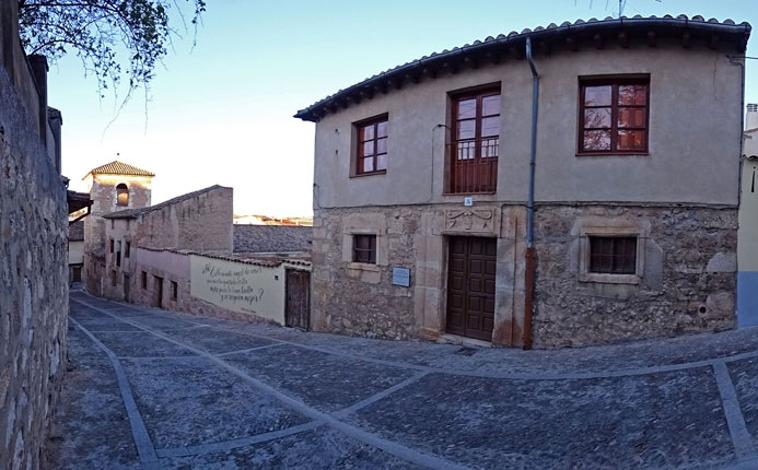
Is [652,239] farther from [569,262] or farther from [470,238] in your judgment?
[470,238]

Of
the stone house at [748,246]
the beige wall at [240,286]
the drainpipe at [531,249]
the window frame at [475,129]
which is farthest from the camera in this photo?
the beige wall at [240,286]

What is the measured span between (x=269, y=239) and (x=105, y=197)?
40.8ft

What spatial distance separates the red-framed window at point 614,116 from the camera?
7414 mm

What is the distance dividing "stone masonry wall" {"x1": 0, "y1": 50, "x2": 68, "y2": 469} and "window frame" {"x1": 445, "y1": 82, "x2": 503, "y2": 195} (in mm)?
6330

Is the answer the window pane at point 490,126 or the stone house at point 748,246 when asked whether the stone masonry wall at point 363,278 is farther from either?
the stone house at point 748,246

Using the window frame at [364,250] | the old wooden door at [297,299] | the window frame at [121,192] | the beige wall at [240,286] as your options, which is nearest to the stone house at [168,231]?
the beige wall at [240,286]

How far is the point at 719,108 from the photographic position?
710 cm

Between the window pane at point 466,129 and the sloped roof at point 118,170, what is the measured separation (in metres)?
29.4

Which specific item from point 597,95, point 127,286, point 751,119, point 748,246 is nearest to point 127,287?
point 127,286

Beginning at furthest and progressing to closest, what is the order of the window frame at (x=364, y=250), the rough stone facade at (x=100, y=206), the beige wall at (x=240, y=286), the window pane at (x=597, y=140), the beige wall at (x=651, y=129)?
the rough stone facade at (x=100, y=206) → the beige wall at (x=240, y=286) → the window frame at (x=364, y=250) → the window pane at (x=597, y=140) → the beige wall at (x=651, y=129)

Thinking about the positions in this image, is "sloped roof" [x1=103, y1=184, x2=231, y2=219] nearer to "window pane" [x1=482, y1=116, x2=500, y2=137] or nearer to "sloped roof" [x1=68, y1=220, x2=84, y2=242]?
"sloped roof" [x1=68, y1=220, x2=84, y2=242]

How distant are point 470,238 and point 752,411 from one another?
5.18m

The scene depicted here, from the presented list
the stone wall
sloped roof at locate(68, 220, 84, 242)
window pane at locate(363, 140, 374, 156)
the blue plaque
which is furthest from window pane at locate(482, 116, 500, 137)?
sloped roof at locate(68, 220, 84, 242)

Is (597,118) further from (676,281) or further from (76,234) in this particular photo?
(76,234)
